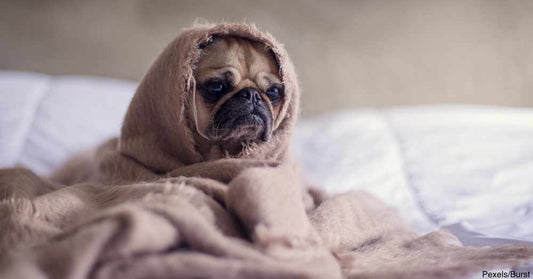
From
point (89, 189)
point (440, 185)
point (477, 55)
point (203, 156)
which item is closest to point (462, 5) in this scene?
point (477, 55)

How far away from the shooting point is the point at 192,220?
0.67 metres

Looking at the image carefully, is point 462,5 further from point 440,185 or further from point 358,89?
point 440,185

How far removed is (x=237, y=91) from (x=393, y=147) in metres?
0.82

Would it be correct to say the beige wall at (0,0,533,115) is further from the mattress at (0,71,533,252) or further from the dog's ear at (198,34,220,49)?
the dog's ear at (198,34,220,49)

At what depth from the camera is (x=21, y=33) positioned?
2191mm

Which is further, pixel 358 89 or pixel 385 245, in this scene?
pixel 358 89

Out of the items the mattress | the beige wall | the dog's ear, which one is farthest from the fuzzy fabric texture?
the beige wall

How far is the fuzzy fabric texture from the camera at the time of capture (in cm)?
62

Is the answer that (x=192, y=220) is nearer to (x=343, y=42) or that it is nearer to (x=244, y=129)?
(x=244, y=129)

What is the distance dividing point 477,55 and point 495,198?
127 centimetres

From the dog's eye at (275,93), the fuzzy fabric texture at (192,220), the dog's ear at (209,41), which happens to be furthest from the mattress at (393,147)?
A: the dog's ear at (209,41)

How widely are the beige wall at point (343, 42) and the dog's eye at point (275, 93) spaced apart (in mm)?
1258

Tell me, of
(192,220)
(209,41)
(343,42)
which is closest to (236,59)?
(209,41)

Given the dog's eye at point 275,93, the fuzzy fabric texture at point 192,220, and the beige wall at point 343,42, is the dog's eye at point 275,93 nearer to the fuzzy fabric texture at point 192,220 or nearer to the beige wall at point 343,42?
the fuzzy fabric texture at point 192,220
